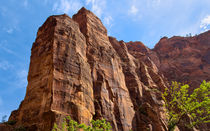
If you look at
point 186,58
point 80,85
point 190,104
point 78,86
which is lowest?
point 190,104

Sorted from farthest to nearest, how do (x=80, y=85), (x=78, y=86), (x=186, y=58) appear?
(x=186, y=58) → (x=80, y=85) → (x=78, y=86)

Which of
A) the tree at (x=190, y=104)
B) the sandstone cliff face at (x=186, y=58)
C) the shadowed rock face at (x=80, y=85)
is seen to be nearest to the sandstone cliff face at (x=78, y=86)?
the shadowed rock face at (x=80, y=85)

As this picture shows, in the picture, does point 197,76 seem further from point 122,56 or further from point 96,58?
point 96,58

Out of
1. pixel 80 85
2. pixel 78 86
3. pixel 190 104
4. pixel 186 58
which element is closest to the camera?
pixel 190 104

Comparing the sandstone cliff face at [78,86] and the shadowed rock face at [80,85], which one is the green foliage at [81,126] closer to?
the sandstone cliff face at [78,86]

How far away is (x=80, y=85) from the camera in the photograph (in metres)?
26.7

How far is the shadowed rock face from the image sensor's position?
76.1 ft

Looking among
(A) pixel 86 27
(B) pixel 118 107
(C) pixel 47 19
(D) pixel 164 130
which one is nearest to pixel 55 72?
(C) pixel 47 19

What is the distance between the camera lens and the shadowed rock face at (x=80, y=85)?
2320 cm

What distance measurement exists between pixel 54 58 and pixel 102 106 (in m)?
11.2

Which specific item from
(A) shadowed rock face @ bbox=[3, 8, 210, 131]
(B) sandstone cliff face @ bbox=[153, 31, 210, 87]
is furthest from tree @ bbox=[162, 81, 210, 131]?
(B) sandstone cliff face @ bbox=[153, 31, 210, 87]

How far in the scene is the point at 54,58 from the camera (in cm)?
2628

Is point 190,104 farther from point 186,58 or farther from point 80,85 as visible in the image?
point 186,58

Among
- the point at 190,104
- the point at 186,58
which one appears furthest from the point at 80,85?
the point at 186,58
